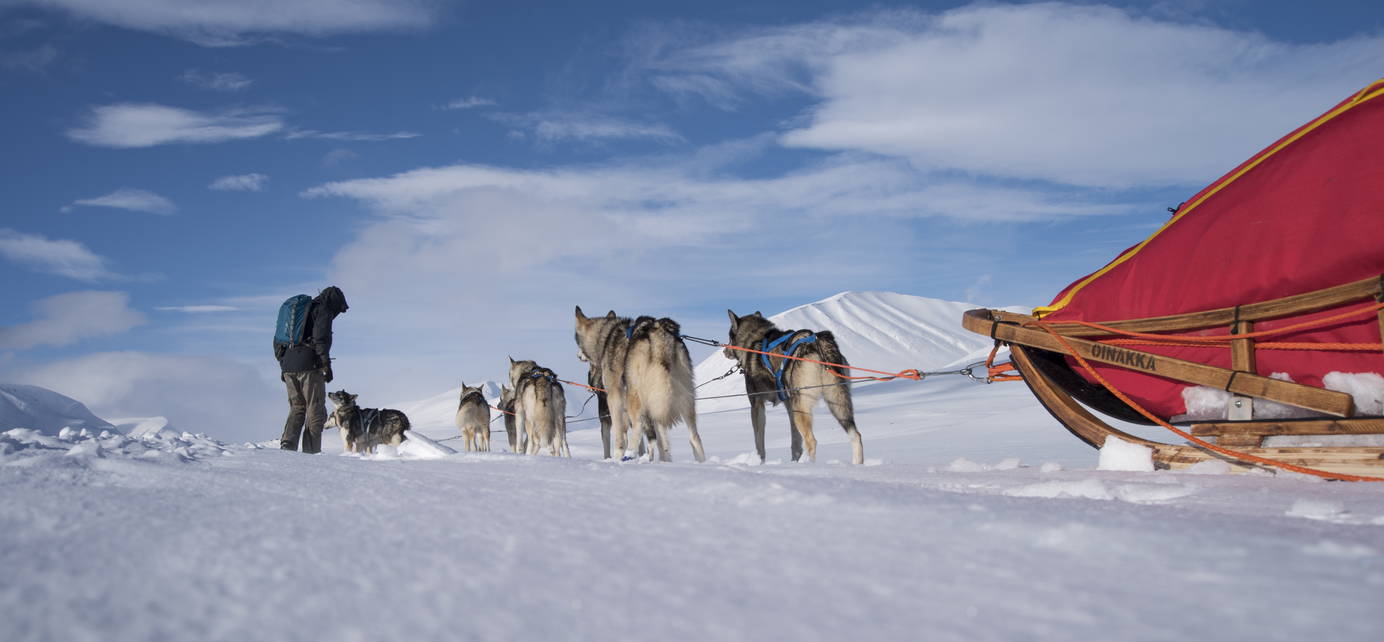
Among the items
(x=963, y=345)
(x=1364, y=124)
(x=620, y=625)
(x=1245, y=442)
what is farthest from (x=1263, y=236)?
(x=963, y=345)

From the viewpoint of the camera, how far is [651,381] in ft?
21.9

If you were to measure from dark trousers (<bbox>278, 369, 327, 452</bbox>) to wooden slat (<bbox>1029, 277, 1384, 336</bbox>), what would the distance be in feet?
24.4

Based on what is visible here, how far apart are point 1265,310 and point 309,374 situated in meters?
8.21

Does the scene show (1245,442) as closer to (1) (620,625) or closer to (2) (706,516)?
(2) (706,516)

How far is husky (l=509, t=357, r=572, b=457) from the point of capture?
379 inches

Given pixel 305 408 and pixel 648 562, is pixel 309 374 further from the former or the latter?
pixel 648 562

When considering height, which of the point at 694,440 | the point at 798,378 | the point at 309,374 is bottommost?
the point at 694,440

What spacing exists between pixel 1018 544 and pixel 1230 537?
1.41ft

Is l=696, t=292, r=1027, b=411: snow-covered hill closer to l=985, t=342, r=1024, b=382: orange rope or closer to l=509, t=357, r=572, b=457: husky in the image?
l=509, t=357, r=572, b=457: husky

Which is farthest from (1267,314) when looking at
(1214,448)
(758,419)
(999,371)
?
(758,419)

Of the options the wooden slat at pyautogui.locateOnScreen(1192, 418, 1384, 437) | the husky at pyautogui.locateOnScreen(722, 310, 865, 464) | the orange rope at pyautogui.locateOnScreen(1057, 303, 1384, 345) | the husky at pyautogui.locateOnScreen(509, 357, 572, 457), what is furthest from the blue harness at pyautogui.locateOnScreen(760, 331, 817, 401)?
the husky at pyautogui.locateOnScreen(509, 357, 572, 457)

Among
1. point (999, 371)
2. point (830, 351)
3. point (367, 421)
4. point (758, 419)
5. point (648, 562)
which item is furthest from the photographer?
point (367, 421)

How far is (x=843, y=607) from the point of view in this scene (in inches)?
42.5

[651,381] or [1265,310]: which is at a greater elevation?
[651,381]
